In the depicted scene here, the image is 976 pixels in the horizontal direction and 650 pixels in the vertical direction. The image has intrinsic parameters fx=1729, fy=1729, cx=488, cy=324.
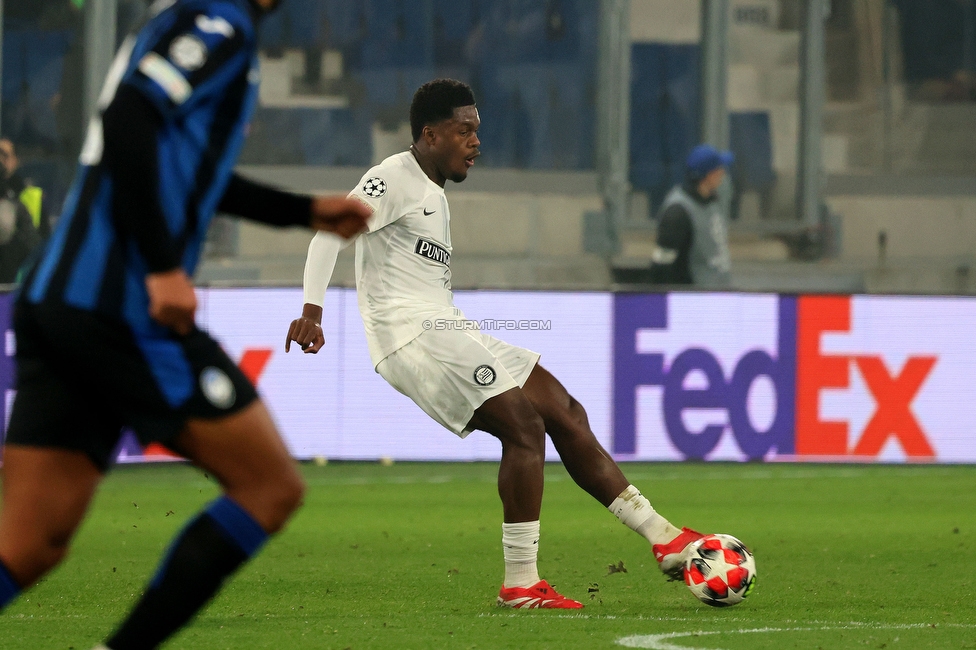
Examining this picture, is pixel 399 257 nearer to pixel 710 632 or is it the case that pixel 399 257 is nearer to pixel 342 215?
pixel 710 632

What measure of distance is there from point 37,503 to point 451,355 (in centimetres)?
263

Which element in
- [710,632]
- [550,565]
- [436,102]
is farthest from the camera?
[550,565]

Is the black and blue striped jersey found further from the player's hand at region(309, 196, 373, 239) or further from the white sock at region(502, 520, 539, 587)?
the white sock at region(502, 520, 539, 587)

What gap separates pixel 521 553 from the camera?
19.5 ft

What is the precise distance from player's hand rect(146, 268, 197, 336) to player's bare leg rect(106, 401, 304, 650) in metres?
0.24

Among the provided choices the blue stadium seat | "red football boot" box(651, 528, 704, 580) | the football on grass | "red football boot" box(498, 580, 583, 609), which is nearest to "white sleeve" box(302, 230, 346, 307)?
"red football boot" box(498, 580, 583, 609)

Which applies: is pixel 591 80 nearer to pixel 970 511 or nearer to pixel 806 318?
pixel 806 318

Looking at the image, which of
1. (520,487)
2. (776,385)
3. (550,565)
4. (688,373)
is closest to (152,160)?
(520,487)

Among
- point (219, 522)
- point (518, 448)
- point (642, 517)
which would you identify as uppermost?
point (219, 522)

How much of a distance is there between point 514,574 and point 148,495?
504cm

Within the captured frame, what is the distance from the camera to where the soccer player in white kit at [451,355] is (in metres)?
5.96

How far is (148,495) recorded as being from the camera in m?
10.5

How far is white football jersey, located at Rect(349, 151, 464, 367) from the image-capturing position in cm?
614

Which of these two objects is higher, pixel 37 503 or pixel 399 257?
pixel 399 257
